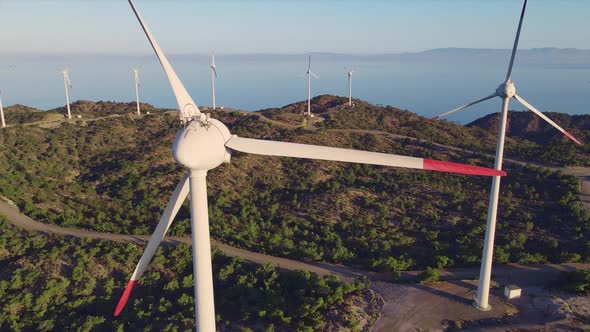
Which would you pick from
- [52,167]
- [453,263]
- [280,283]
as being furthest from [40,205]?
[453,263]

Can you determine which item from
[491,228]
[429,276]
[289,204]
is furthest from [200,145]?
[289,204]

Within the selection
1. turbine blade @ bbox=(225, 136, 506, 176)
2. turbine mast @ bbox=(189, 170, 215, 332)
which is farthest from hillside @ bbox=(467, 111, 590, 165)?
turbine mast @ bbox=(189, 170, 215, 332)

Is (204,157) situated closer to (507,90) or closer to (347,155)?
(347,155)

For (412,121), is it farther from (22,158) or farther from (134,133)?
(22,158)

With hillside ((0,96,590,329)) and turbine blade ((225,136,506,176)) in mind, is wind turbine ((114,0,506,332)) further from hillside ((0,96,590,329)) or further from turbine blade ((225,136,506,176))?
hillside ((0,96,590,329))

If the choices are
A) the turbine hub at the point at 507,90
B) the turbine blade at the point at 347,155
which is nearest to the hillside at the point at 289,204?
the turbine blade at the point at 347,155

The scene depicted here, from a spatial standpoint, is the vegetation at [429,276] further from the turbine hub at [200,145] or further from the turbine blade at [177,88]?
the turbine blade at [177,88]

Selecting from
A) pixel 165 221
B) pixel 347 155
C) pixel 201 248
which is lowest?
pixel 201 248
